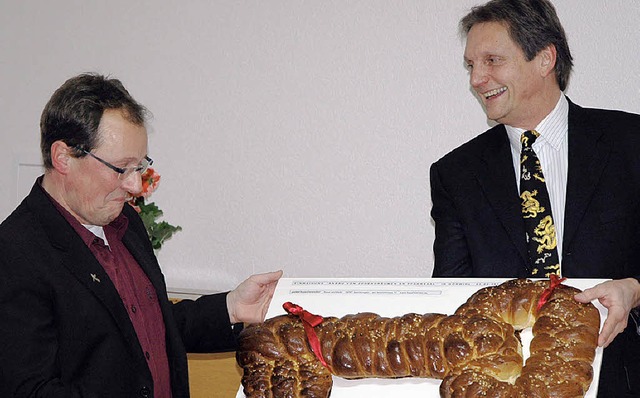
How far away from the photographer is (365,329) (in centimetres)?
207

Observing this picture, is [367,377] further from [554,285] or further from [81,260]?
[81,260]

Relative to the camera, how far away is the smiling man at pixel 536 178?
2.46 metres

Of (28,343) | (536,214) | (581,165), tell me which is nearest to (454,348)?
(536,214)

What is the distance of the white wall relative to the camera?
139 inches

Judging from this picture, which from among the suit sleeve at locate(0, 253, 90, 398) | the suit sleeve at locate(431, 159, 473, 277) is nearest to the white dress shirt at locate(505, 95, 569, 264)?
the suit sleeve at locate(431, 159, 473, 277)

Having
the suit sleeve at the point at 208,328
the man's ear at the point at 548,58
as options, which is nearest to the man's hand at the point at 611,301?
the man's ear at the point at 548,58

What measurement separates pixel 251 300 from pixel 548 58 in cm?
115

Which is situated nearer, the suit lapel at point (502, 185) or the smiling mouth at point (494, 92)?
the suit lapel at point (502, 185)

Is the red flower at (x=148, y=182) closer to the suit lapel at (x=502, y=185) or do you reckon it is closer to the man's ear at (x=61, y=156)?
the man's ear at (x=61, y=156)

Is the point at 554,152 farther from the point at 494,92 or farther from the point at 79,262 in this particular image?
the point at 79,262

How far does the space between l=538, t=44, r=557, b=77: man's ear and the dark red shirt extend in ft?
4.33

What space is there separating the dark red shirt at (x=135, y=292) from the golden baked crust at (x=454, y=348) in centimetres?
31

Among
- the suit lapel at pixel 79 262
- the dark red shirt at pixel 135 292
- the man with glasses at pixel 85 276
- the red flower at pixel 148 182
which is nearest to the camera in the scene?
the man with glasses at pixel 85 276

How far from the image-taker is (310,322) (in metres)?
2.11
